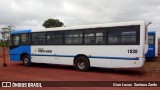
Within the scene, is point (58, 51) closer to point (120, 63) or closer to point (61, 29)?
point (61, 29)

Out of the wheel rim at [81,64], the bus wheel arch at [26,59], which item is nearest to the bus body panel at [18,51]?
the bus wheel arch at [26,59]

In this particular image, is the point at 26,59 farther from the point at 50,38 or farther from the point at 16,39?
the point at 50,38

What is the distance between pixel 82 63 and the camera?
58.0 ft

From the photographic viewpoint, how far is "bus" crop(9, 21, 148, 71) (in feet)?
50.3

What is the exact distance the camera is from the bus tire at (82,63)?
17.4 m

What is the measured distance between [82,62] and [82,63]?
0.06 m

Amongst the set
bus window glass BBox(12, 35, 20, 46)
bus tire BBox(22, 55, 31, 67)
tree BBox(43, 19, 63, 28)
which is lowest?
bus tire BBox(22, 55, 31, 67)

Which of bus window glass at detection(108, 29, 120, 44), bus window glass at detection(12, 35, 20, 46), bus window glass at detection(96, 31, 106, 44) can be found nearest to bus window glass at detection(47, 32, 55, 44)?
bus window glass at detection(12, 35, 20, 46)

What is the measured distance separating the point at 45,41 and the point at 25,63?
9.03 feet

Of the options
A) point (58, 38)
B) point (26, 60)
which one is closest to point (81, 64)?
point (58, 38)

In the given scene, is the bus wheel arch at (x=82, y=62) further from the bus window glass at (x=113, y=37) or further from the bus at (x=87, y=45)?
the bus window glass at (x=113, y=37)

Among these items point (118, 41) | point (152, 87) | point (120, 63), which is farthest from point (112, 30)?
point (152, 87)

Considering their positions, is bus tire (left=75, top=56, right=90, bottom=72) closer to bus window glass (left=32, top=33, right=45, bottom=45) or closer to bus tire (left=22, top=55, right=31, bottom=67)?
bus window glass (left=32, top=33, right=45, bottom=45)

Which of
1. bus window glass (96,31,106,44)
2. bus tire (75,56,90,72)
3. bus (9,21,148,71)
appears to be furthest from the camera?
bus tire (75,56,90,72)
